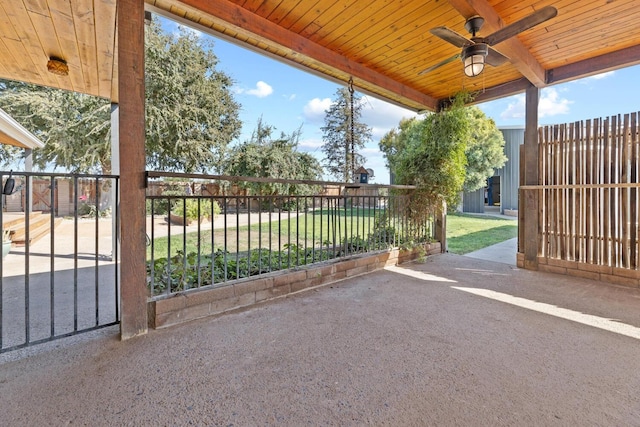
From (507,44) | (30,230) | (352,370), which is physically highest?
(507,44)

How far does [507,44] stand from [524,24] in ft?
2.71

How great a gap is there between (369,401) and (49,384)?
1.68 m

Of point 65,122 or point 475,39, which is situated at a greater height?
point 65,122

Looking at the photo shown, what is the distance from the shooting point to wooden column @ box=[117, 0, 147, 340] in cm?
200

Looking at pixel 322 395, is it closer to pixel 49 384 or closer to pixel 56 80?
pixel 49 384

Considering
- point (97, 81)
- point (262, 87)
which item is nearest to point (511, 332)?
point (97, 81)

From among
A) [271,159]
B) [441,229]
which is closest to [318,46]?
[441,229]

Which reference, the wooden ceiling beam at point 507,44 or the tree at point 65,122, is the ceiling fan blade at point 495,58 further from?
the tree at point 65,122

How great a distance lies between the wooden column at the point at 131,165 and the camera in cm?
200

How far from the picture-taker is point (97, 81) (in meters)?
3.80

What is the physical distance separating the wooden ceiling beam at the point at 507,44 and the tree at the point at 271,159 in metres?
7.81

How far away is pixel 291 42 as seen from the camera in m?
3.00

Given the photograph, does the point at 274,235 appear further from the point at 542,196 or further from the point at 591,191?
the point at 591,191

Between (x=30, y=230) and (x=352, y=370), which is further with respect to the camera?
(x=30, y=230)
